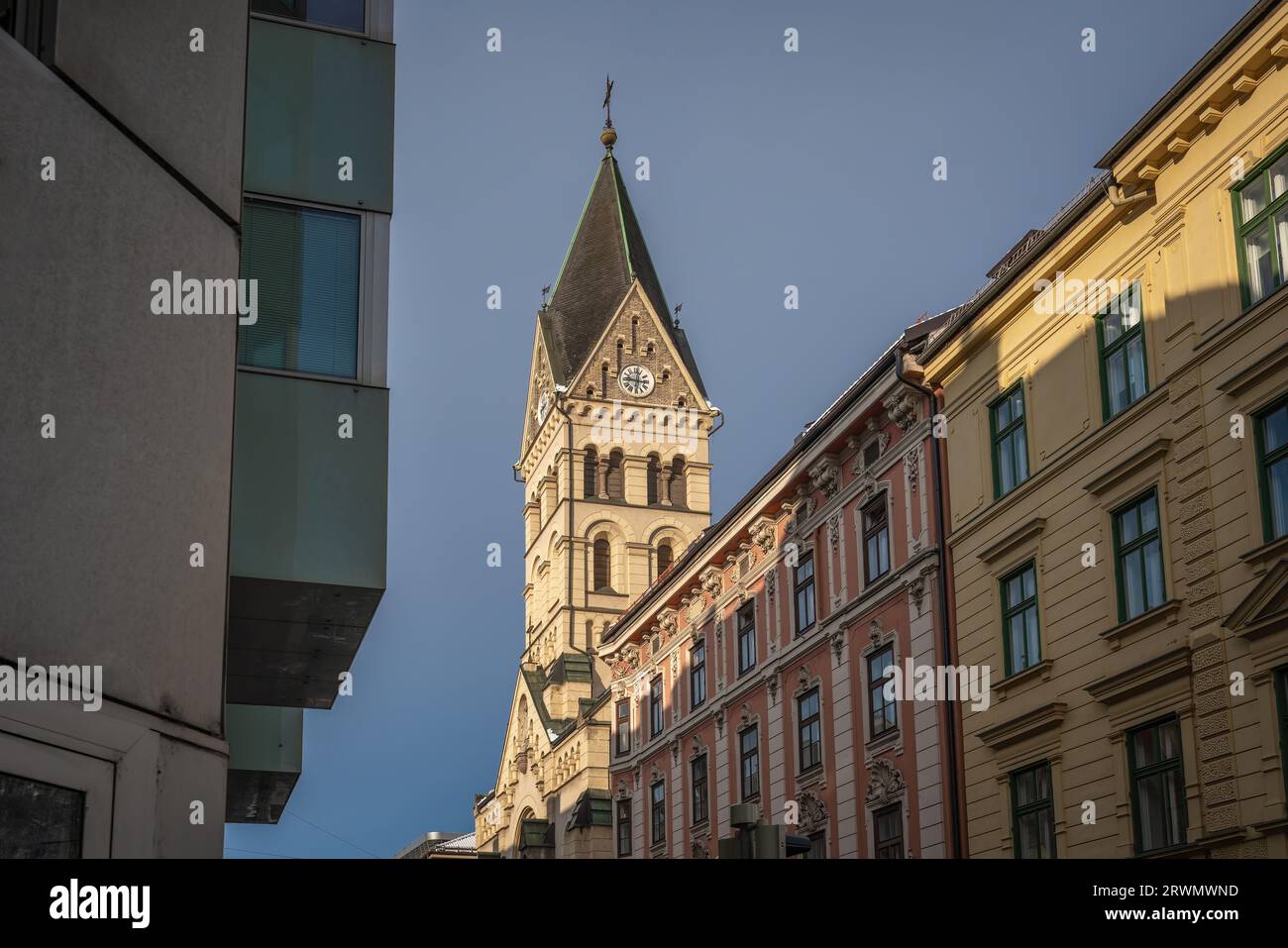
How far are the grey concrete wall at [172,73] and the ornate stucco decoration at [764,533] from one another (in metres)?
27.1

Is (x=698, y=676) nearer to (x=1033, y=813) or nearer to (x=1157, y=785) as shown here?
(x=1033, y=813)

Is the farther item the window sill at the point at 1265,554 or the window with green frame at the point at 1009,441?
the window with green frame at the point at 1009,441

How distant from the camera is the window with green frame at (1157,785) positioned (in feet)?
66.7

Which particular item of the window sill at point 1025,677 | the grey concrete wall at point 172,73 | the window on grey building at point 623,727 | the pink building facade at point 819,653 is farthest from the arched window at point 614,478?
Result: the grey concrete wall at point 172,73

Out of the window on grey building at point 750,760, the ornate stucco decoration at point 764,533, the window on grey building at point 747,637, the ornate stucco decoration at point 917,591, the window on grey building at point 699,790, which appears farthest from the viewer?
the window on grey building at point 699,790

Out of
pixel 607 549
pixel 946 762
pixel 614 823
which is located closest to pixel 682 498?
pixel 607 549

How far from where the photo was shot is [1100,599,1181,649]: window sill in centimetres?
2053

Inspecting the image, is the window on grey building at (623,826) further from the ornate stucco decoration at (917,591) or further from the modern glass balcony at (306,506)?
the modern glass balcony at (306,506)

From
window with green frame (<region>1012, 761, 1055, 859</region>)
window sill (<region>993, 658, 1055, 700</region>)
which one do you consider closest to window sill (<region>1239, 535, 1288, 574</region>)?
window sill (<region>993, 658, 1055, 700</region>)

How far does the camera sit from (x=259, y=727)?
18594 mm

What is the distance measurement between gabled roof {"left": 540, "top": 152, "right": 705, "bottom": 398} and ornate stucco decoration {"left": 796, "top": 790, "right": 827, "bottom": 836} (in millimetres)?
53604

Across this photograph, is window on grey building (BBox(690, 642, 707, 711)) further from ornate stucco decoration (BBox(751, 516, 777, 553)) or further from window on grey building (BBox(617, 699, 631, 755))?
window on grey building (BBox(617, 699, 631, 755))

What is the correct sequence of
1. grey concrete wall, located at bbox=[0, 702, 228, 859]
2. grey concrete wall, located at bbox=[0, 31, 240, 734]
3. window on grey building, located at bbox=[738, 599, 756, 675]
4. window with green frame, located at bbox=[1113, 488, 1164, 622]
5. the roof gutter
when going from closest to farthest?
1. grey concrete wall, located at bbox=[0, 702, 228, 859]
2. grey concrete wall, located at bbox=[0, 31, 240, 734]
3. window with green frame, located at bbox=[1113, 488, 1164, 622]
4. the roof gutter
5. window on grey building, located at bbox=[738, 599, 756, 675]
